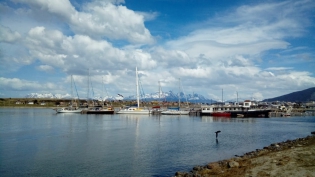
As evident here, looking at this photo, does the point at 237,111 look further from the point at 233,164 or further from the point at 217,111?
the point at 233,164

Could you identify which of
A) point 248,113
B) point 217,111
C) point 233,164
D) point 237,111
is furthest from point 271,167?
point 217,111

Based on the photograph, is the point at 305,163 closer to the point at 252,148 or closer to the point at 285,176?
the point at 285,176

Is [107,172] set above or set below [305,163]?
below

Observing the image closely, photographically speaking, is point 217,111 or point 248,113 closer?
point 248,113

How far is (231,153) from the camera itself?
33406mm

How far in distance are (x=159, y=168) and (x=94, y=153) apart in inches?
415

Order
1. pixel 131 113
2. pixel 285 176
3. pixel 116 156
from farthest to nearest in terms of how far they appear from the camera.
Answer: pixel 131 113, pixel 116 156, pixel 285 176

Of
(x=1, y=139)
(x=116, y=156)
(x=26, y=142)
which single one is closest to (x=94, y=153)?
(x=116, y=156)

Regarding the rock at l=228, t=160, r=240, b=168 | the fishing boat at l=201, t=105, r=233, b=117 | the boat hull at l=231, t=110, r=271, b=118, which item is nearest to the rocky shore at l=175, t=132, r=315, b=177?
the rock at l=228, t=160, r=240, b=168

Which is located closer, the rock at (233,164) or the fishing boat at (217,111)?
the rock at (233,164)

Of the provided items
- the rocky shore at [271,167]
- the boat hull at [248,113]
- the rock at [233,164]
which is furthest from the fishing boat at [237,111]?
the rock at [233,164]

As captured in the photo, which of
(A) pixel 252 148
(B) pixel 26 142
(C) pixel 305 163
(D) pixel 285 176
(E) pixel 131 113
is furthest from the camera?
(E) pixel 131 113

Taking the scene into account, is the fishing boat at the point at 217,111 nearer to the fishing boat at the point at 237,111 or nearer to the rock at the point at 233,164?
the fishing boat at the point at 237,111

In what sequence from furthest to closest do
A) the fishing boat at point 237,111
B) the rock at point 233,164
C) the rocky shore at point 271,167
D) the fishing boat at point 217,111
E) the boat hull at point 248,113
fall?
the fishing boat at point 217,111, the fishing boat at point 237,111, the boat hull at point 248,113, the rock at point 233,164, the rocky shore at point 271,167
